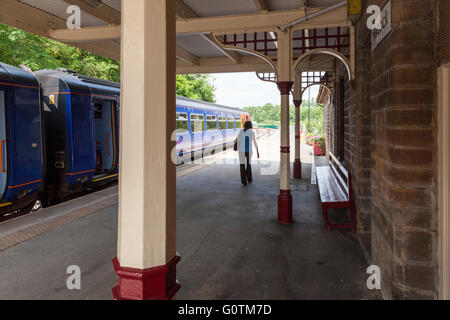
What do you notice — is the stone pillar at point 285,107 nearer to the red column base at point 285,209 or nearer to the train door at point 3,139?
the red column base at point 285,209

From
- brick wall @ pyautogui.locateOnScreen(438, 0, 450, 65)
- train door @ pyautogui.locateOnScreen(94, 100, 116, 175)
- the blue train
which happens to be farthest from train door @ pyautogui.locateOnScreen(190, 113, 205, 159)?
brick wall @ pyautogui.locateOnScreen(438, 0, 450, 65)

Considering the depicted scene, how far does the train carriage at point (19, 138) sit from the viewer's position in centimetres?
505

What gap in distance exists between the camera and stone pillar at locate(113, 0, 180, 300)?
1926 mm

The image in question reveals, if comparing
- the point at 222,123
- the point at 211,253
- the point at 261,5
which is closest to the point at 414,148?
the point at 211,253

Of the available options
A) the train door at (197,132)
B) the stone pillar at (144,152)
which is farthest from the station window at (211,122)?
the stone pillar at (144,152)

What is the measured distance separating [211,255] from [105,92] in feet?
17.4

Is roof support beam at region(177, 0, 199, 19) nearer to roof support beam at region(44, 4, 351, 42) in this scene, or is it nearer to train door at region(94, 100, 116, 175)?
roof support beam at region(44, 4, 351, 42)

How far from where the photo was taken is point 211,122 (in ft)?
59.4

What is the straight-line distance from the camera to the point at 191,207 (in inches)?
257

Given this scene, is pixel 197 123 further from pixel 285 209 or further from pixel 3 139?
pixel 3 139

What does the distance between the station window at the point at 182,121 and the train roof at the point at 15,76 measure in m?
7.88

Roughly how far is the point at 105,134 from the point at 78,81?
1898 mm
